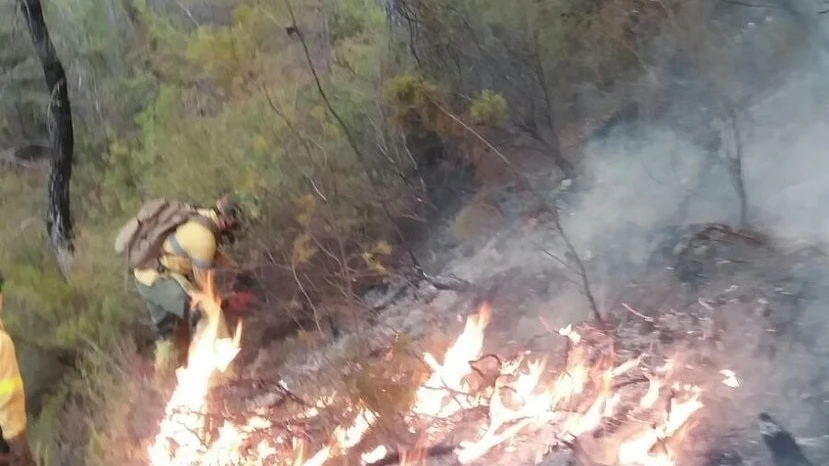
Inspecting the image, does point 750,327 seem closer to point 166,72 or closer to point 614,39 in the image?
point 614,39

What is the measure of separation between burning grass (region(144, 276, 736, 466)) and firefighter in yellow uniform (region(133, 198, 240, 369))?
43 cm

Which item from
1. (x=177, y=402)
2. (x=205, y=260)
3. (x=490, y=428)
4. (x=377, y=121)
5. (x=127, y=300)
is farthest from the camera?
(x=377, y=121)

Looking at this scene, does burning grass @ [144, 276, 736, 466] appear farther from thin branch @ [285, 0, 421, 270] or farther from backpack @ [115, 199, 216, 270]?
thin branch @ [285, 0, 421, 270]

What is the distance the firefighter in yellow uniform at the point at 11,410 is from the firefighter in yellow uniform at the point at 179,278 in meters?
0.68

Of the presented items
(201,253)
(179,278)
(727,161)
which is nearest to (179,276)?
(179,278)

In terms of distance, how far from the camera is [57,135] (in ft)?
14.7

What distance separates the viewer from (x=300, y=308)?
4043 millimetres

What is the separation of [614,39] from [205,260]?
2.15 m

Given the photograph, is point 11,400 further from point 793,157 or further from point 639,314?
point 793,157

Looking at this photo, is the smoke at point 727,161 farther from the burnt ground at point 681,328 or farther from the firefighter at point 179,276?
the firefighter at point 179,276

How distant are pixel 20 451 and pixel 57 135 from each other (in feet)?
6.31

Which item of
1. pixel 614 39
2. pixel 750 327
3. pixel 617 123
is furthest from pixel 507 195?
pixel 750 327

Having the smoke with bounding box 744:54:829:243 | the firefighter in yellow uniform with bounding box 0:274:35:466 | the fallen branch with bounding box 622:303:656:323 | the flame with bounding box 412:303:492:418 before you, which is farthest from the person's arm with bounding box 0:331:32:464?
the smoke with bounding box 744:54:829:243

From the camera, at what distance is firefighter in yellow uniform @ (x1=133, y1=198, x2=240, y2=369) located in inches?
140
